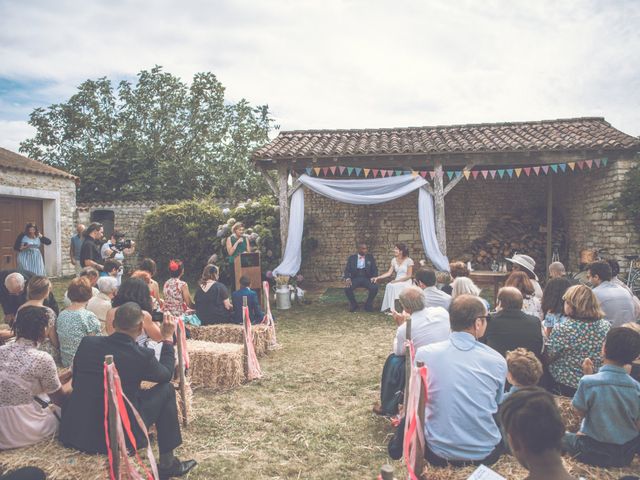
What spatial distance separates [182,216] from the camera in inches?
501

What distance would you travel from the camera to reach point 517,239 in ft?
37.6

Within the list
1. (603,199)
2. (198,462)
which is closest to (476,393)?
(198,462)

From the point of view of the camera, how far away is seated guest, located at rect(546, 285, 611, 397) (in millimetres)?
3289

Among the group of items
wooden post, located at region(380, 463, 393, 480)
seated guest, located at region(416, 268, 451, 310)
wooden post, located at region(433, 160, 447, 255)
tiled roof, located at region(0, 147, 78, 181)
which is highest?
tiled roof, located at region(0, 147, 78, 181)

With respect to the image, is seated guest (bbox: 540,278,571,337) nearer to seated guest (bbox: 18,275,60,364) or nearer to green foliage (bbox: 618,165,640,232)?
seated guest (bbox: 18,275,60,364)

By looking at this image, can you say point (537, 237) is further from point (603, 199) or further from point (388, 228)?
point (388, 228)

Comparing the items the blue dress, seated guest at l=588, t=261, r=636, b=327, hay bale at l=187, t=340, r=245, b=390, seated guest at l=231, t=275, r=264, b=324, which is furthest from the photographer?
seated guest at l=588, t=261, r=636, b=327

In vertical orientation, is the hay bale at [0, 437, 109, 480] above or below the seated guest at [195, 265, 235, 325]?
below

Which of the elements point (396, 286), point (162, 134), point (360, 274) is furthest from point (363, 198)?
point (162, 134)

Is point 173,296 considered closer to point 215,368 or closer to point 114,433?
point 215,368

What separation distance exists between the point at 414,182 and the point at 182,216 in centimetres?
696

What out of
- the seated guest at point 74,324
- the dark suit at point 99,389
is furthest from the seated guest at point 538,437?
the seated guest at point 74,324

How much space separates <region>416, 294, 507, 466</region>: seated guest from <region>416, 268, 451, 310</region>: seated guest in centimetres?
226

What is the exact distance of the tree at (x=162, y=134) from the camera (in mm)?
19516
